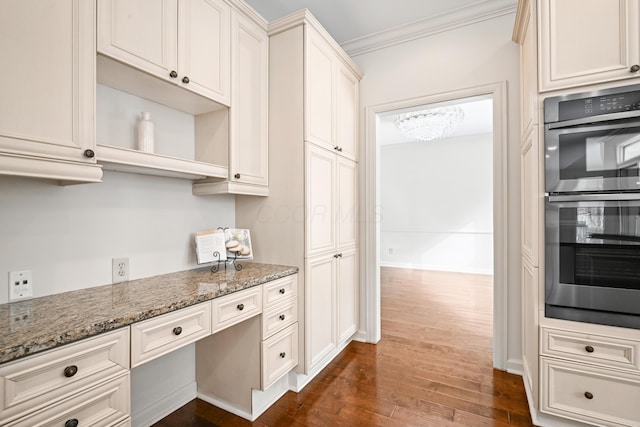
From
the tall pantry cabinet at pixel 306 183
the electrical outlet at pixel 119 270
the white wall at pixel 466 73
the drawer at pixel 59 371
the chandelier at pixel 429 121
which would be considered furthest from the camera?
the chandelier at pixel 429 121

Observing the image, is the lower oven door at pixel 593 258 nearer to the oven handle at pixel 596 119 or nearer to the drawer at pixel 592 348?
the drawer at pixel 592 348

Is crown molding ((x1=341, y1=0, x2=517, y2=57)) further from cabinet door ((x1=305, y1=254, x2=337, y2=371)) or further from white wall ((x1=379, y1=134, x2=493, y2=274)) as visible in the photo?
white wall ((x1=379, y1=134, x2=493, y2=274))

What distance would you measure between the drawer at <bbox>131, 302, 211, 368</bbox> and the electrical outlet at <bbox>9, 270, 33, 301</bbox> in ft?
1.92

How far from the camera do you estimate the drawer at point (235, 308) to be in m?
1.55

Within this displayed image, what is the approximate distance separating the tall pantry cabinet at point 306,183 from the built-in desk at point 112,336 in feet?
0.96

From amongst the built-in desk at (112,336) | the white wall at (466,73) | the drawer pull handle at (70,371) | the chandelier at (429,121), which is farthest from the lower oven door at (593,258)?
the chandelier at (429,121)

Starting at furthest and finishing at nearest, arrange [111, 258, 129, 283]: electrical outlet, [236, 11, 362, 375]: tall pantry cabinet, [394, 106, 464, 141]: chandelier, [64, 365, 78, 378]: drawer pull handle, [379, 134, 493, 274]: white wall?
1. [379, 134, 493, 274]: white wall
2. [394, 106, 464, 141]: chandelier
3. [236, 11, 362, 375]: tall pantry cabinet
4. [111, 258, 129, 283]: electrical outlet
5. [64, 365, 78, 378]: drawer pull handle

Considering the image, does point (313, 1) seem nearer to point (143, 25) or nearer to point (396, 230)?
point (143, 25)

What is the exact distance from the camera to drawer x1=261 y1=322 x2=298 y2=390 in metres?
1.84

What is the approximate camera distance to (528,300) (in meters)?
2.02

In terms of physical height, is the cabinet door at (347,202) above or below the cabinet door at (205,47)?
below

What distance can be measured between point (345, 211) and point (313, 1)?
1717mm

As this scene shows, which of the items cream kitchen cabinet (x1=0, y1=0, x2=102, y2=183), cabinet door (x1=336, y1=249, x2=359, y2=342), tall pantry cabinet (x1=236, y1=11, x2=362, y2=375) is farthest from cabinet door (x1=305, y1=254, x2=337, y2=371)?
cream kitchen cabinet (x1=0, y1=0, x2=102, y2=183)

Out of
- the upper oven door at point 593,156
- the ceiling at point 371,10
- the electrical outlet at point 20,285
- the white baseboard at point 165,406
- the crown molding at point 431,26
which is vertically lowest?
the white baseboard at point 165,406
